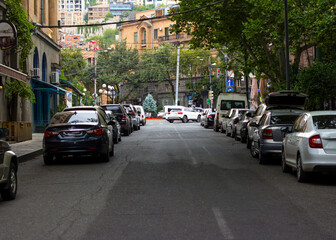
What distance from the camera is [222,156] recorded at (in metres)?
18.6

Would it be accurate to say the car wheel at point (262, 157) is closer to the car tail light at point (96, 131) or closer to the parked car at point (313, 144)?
the parked car at point (313, 144)

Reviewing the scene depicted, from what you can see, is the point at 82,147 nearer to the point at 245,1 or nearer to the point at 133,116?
the point at 245,1

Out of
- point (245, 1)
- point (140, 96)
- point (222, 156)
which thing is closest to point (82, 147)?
point (222, 156)

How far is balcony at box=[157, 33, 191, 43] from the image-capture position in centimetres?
9362

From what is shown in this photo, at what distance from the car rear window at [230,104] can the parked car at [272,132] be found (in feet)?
69.5

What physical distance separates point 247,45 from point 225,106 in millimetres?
4389

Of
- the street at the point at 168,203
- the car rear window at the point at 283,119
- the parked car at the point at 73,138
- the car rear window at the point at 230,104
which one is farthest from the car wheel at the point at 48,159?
the car rear window at the point at 230,104

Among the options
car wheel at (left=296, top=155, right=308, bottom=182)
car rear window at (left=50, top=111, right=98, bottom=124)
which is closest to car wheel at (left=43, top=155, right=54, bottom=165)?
car rear window at (left=50, top=111, right=98, bottom=124)

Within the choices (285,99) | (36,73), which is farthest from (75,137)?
(36,73)

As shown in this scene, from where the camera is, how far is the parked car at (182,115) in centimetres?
6232

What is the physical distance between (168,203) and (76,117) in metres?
7.84

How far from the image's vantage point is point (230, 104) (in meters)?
38.2

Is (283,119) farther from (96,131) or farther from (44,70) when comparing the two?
(44,70)

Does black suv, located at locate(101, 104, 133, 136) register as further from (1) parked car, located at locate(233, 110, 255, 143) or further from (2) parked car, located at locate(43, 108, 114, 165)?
(2) parked car, located at locate(43, 108, 114, 165)
